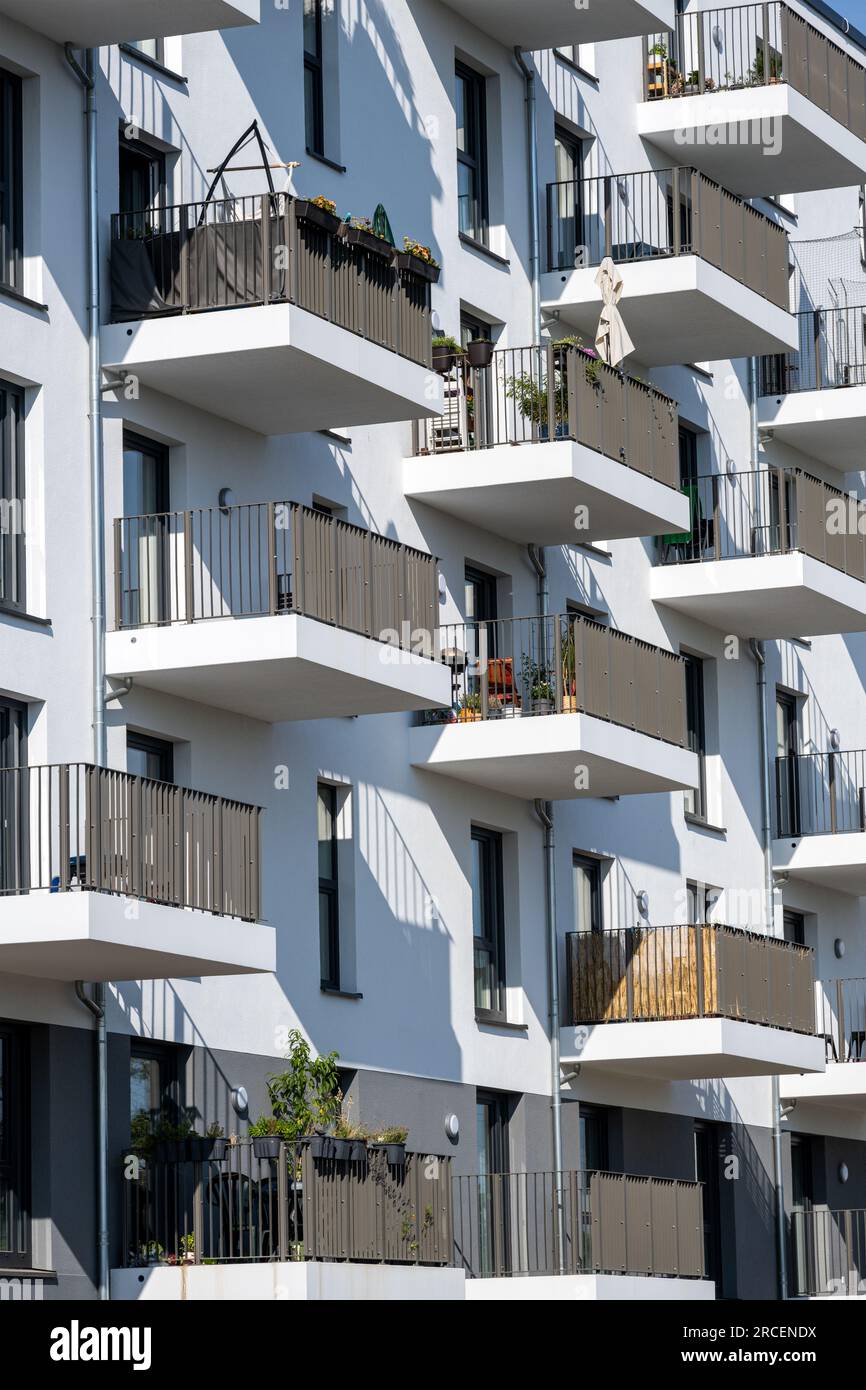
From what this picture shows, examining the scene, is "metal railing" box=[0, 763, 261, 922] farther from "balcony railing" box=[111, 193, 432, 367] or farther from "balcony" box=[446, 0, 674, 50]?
"balcony" box=[446, 0, 674, 50]

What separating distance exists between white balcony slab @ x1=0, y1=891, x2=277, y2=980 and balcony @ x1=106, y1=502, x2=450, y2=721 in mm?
2219

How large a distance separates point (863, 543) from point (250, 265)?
13.3 m

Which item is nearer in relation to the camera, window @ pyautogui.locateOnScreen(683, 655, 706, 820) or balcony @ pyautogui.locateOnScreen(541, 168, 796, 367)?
balcony @ pyautogui.locateOnScreen(541, 168, 796, 367)

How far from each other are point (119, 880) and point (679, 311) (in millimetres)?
13202

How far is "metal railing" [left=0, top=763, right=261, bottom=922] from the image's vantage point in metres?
18.0

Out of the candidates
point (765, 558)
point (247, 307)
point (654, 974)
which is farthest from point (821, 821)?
point (247, 307)

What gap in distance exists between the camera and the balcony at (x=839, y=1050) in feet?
105

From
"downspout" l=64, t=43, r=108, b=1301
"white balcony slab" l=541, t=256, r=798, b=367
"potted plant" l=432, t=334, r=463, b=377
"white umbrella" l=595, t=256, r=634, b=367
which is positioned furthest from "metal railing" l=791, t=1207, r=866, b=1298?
"downspout" l=64, t=43, r=108, b=1301

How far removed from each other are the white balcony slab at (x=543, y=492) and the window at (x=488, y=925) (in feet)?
10.5

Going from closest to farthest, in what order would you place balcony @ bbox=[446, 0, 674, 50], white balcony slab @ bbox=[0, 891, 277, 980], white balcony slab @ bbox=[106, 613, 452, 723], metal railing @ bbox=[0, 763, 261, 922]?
white balcony slab @ bbox=[0, 891, 277, 980]
metal railing @ bbox=[0, 763, 261, 922]
white balcony slab @ bbox=[106, 613, 452, 723]
balcony @ bbox=[446, 0, 674, 50]

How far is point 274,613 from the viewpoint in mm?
20656

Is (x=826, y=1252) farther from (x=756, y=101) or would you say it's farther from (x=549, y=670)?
(x=756, y=101)

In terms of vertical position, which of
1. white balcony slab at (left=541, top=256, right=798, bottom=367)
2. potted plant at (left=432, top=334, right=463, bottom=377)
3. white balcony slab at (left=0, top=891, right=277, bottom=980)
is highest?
white balcony slab at (left=541, top=256, right=798, bottom=367)

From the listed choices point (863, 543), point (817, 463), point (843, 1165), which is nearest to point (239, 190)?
point (863, 543)
